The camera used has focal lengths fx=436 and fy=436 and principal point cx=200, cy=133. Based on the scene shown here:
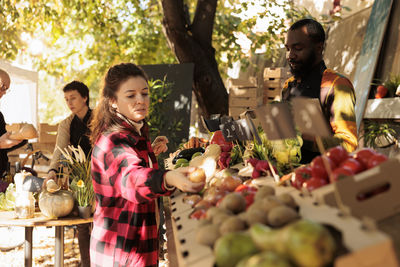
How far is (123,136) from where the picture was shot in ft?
7.38

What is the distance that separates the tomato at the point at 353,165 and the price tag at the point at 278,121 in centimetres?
21

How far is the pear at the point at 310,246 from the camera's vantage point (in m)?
1.03

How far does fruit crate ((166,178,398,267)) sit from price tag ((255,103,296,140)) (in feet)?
0.71

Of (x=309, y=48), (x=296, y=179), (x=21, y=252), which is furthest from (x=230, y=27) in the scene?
(x=296, y=179)

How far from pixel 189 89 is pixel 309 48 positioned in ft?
14.1

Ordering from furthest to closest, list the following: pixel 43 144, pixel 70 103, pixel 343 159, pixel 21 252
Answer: pixel 43 144, pixel 21 252, pixel 70 103, pixel 343 159

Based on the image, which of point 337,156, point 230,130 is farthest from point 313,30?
point 337,156

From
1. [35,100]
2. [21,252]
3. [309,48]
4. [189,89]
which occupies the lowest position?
[21,252]

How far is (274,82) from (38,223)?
3.79 m

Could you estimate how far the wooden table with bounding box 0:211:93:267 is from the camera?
3338mm

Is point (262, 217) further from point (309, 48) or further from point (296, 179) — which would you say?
point (309, 48)

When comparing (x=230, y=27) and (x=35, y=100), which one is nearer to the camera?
(x=230, y=27)

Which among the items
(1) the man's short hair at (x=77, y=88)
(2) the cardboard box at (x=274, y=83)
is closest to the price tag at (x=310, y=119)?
(1) the man's short hair at (x=77, y=88)

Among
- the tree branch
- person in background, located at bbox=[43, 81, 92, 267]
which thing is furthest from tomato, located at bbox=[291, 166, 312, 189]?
the tree branch
